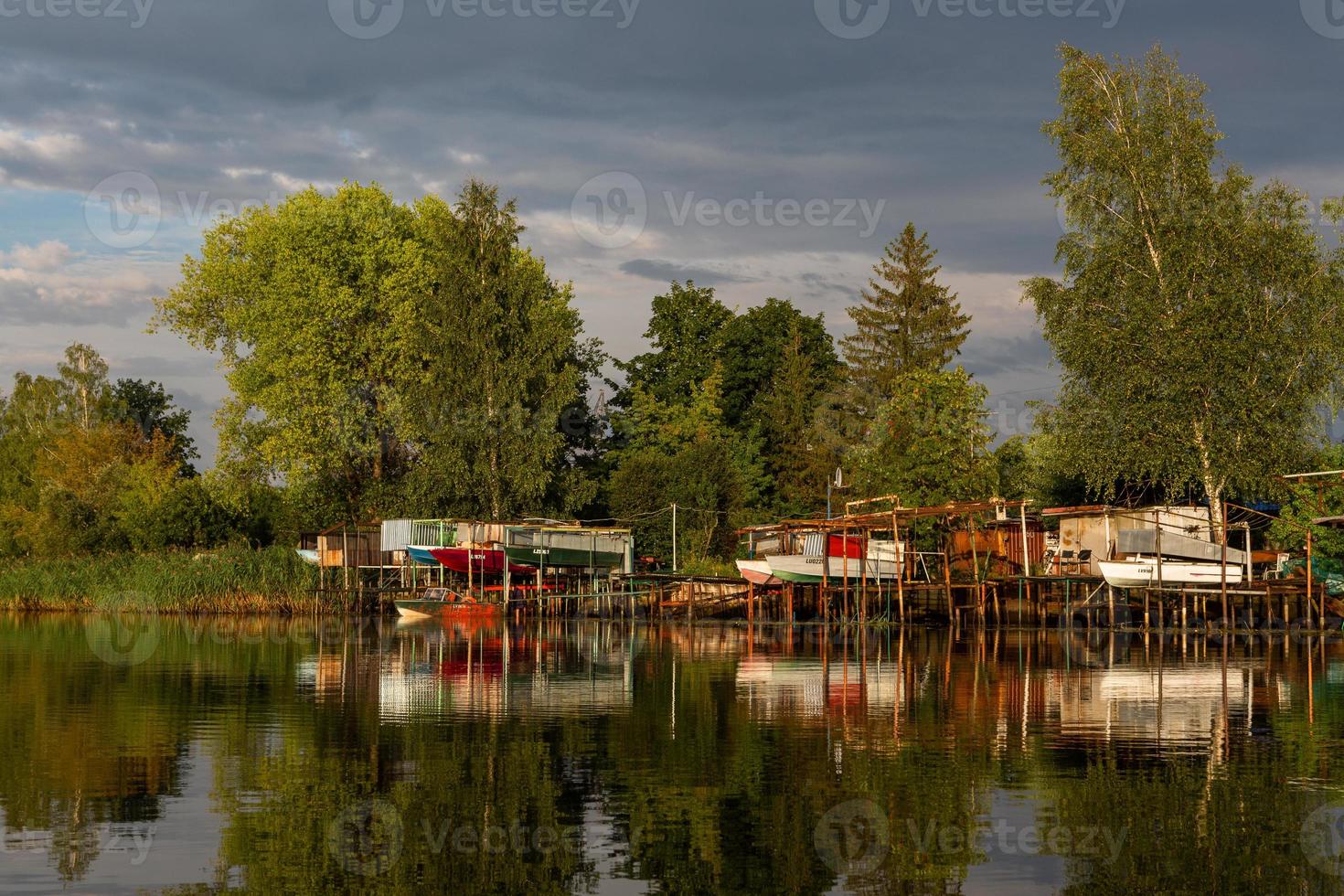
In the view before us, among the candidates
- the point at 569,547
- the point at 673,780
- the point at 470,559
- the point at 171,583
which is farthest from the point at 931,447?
the point at 673,780

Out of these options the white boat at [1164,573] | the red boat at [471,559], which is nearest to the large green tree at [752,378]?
the red boat at [471,559]

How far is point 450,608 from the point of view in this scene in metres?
60.7

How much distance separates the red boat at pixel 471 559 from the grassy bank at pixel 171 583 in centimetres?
704

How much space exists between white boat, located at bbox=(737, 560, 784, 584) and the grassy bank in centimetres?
2121

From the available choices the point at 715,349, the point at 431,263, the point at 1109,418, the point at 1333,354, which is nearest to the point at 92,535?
the point at 431,263

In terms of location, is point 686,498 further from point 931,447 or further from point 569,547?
point 931,447

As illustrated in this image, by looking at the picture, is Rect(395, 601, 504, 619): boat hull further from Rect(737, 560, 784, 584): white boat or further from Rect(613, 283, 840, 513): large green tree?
Rect(613, 283, 840, 513): large green tree

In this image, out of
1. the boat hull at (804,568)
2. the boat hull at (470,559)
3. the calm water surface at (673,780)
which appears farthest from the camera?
the boat hull at (470,559)

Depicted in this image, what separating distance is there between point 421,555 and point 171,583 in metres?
11.6

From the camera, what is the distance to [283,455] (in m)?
70.3

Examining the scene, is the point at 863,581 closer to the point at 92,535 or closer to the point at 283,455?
the point at 283,455

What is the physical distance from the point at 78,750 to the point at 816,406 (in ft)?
223

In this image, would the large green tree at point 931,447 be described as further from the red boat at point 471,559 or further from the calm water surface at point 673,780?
the calm water surface at point 673,780

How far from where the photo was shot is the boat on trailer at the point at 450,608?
60.6 meters
